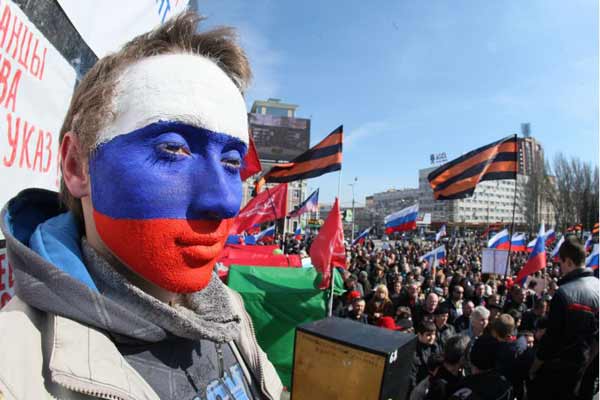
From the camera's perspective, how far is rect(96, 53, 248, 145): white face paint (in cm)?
95

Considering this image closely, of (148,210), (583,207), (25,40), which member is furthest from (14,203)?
(583,207)

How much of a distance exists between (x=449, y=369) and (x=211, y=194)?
3398mm

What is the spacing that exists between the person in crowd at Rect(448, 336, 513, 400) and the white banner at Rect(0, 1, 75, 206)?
3264 millimetres

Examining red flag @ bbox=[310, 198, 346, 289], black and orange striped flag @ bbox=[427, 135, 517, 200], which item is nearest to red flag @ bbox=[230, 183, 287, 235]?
red flag @ bbox=[310, 198, 346, 289]

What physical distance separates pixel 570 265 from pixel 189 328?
4.25 metres

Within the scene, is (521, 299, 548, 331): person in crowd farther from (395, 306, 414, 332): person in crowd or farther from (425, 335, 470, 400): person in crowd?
(425, 335, 470, 400): person in crowd

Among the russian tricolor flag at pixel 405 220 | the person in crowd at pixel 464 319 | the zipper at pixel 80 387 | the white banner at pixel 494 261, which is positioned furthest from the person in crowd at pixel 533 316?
the russian tricolor flag at pixel 405 220

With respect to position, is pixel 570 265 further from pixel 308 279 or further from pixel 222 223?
pixel 222 223

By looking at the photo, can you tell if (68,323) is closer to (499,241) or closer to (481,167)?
(481,167)

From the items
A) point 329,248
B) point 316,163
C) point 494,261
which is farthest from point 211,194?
point 494,261

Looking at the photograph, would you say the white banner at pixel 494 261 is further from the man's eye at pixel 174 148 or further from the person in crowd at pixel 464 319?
the man's eye at pixel 174 148

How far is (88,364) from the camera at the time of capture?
78cm

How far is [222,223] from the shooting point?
3.33 ft

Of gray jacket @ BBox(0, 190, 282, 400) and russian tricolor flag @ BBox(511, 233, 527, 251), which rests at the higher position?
gray jacket @ BBox(0, 190, 282, 400)
